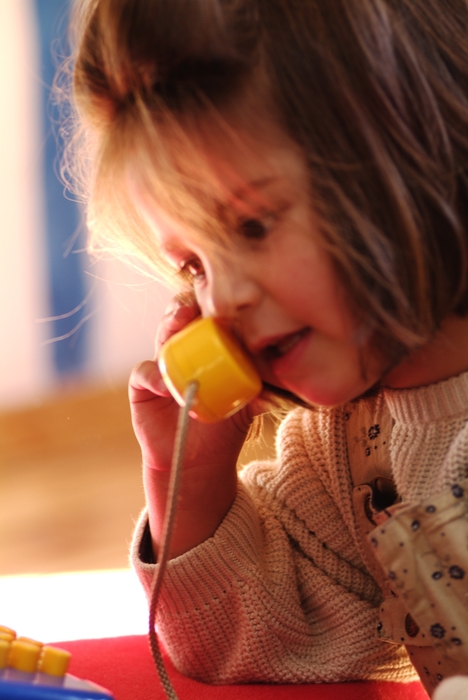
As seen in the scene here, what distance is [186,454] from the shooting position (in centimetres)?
79

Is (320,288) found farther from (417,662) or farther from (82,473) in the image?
(82,473)

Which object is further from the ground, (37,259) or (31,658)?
(31,658)

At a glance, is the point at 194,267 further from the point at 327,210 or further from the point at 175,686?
the point at 175,686

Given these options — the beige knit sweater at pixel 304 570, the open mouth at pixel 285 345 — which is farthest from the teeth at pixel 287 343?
the beige knit sweater at pixel 304 570

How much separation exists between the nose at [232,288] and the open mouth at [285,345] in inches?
1.6

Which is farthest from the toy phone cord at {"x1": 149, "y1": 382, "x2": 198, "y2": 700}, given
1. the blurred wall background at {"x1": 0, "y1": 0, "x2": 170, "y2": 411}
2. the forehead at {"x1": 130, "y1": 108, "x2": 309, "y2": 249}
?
the blurred wall background at {"x1": 0, "y1": 0, "x2": 170, "y2": 411}

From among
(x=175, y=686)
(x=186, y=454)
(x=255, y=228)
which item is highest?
(x=255, y=228)

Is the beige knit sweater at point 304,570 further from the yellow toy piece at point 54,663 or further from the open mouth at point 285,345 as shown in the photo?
the yellow toy piece at point 54,663

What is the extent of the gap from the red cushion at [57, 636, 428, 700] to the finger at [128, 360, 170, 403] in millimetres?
241

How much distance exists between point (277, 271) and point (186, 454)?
269 millimetres

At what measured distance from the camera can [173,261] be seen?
69cm

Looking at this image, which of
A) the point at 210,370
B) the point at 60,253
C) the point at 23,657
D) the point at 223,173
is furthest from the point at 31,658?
the point at 60,253

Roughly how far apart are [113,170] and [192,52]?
5.3 inches

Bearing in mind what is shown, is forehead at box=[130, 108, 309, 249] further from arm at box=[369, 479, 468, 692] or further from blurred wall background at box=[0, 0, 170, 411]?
blurred wall background at box=[0, 0, 170, 411]
